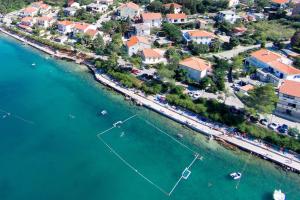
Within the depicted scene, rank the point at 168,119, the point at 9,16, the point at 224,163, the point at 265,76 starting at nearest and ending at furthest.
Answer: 1. the point at 224,163
2. the point at 168,119
3. the point at 265,76
4. the point at 9,16

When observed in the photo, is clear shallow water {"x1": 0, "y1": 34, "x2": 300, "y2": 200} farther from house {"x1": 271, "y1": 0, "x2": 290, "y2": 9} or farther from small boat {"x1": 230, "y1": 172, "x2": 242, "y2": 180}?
house {"x1": 271, "y1": 0, "x2": 290, "y2": 9}

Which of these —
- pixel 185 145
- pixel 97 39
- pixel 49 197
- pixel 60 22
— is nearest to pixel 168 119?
pixel 185 145

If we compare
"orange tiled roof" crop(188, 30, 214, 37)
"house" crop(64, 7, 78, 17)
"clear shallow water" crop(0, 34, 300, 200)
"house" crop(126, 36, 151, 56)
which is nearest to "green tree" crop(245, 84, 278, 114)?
"clear shallow water" crop(0, 34, 300, 200)

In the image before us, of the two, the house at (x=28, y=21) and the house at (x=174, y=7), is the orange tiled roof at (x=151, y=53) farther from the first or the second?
the house at (x=28, y=21)

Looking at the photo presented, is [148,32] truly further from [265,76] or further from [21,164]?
[21,164]

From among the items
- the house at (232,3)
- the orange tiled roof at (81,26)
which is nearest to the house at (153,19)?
the orange tiled roof at (81,26)

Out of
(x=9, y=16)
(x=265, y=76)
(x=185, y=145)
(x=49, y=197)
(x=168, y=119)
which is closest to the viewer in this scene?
(x=49, y=197)

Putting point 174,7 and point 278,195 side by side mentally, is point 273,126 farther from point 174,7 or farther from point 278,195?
point 174,7
